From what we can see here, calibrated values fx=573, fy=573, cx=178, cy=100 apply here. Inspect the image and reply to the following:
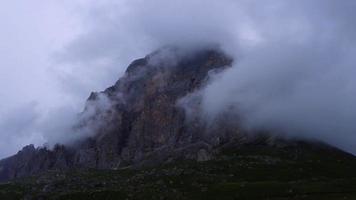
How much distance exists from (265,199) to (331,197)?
22190 millimetres

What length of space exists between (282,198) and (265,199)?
721 cm

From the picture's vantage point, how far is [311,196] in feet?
649

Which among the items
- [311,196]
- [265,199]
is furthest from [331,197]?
[265,199]

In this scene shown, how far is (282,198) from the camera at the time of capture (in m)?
192

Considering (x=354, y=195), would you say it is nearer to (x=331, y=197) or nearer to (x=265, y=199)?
(x=331, y=197)

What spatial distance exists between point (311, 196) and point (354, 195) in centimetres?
1536

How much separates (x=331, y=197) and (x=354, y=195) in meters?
8.76

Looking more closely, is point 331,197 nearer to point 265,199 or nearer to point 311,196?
point 311,196

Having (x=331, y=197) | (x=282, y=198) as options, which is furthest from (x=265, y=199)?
(x=331, y=197)

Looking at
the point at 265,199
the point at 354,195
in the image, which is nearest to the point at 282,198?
the point at 265,199

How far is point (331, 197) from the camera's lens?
639 feet

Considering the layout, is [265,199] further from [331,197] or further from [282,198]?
[331,197]

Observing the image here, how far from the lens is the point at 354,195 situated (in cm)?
18838

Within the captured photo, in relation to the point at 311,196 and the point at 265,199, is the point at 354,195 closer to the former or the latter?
the point at 311,196
